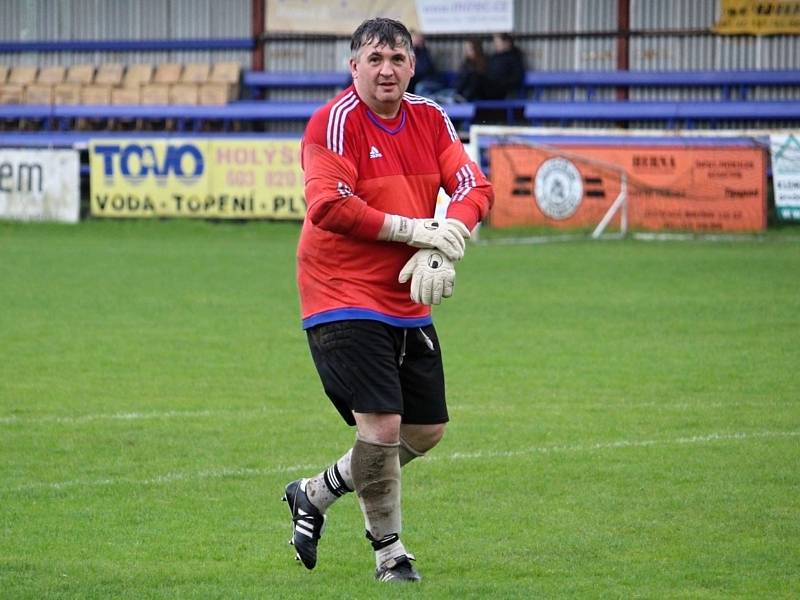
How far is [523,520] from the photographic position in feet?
21.9

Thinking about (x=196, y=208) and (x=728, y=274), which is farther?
(x=196, y=208)

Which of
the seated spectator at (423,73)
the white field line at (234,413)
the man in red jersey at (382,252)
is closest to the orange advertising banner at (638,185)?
the seated spectator at (423,73)

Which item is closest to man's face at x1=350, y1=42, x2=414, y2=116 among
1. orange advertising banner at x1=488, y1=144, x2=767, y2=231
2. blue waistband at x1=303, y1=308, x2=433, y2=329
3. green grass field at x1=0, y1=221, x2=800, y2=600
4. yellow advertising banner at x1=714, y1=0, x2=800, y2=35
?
blue waistband at x1=303, y1=308, x2=433, y2=329

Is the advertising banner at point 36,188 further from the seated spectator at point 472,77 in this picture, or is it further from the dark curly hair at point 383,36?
the dark curly hair at point 383,36

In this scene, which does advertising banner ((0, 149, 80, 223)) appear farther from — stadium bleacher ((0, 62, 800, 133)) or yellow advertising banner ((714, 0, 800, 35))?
yellow advertising banner ((714, 0, 800, 35))

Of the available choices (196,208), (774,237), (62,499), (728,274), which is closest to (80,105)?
(196,208)

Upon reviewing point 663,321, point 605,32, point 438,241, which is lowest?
point 663,321

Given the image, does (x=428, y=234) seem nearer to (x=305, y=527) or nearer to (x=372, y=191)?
(x=372, y=191)

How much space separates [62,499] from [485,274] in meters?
12.0

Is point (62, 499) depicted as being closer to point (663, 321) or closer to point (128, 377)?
point (128, 377)

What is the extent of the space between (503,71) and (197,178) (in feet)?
22.8

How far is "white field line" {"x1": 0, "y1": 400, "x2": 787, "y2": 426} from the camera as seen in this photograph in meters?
9.33

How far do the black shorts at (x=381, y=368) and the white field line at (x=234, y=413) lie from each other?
3935mm

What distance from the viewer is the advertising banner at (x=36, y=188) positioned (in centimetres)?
2666
